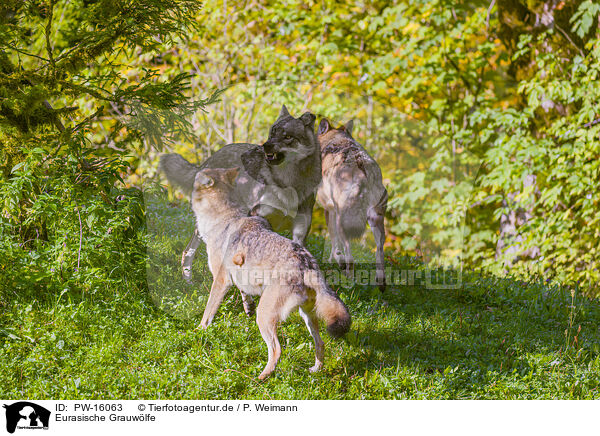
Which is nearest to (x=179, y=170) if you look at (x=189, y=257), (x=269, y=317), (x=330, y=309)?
(x=189, y=257)

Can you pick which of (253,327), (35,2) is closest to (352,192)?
(253,327)

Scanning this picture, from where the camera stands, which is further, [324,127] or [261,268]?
[324,127]

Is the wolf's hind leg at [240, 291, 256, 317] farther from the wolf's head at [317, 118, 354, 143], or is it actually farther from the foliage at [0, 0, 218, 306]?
the wolf's head at [317, 118, 354, 143]

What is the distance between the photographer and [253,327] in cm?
545

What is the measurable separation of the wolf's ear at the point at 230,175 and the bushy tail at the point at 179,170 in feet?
2.31

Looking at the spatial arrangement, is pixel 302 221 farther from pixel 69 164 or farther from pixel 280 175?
pixel 69 164

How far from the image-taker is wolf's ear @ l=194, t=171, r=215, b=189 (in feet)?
17.7

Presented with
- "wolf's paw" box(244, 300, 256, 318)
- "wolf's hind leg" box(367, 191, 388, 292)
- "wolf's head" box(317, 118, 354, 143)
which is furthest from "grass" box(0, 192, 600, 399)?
"wolf's head" box(317, 118, 354, 143)

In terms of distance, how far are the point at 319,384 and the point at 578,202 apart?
6.51m

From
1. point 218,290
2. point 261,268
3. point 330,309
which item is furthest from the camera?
point 218,290

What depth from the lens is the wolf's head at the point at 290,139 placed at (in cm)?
541

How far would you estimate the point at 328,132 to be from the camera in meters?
6.46

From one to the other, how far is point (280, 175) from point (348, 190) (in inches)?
37.3
